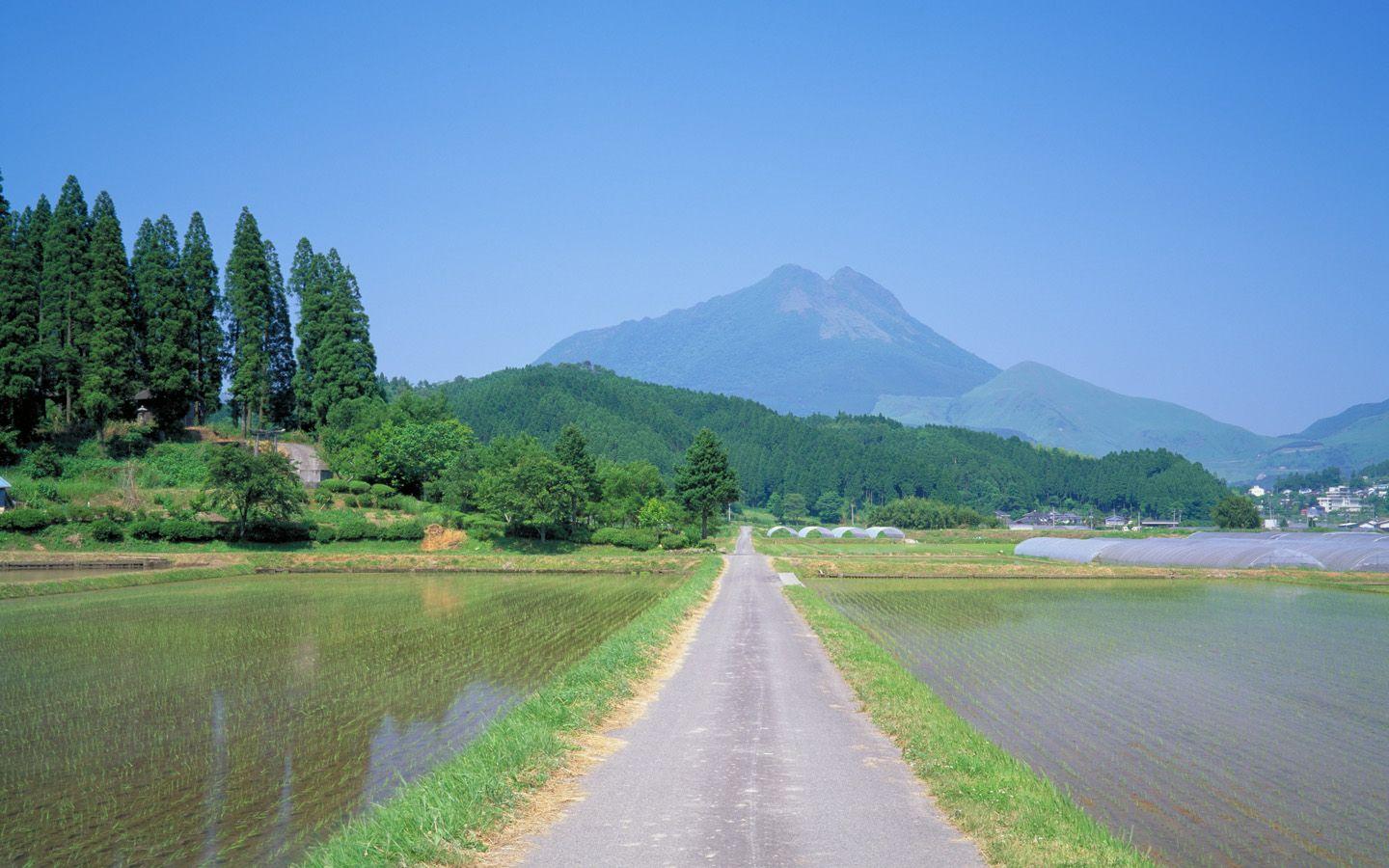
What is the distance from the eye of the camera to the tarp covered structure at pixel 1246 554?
42.7 metres

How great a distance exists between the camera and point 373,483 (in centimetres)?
5831

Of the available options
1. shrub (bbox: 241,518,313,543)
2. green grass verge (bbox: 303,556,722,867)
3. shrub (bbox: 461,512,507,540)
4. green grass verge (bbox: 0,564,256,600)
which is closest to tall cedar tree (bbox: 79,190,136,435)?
shrub (bbox: 241,518,313,543)

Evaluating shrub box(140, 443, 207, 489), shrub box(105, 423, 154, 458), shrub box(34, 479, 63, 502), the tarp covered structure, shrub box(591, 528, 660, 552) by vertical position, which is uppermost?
shrub box(105, 423, 154, 458)

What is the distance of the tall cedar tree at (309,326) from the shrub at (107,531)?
20840 millimetres

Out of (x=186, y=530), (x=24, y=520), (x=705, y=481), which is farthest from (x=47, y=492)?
(x=705, y=481)

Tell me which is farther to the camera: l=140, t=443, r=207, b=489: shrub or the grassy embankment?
l=140, t=443, r=207, b=489: shrub

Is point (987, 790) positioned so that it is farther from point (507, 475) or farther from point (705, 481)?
point (705, 481)

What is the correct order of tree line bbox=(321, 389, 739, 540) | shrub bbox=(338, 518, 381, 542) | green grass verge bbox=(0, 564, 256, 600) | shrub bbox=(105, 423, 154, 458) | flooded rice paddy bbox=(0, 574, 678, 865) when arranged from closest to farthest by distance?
1. flooded rice paddy bbox=(0, 574, 678, 865)
2. green grass verge bbox=(0, 564, 256, 600)
3. shrub bbox=(338, 518, 381, 542)
4. shrub bbox=(105, 423, 154, 458)
5. tree line bbox=(321, 389, 739, 540)

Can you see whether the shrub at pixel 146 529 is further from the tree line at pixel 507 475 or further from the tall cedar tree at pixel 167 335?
the tree line at pixel 507 475

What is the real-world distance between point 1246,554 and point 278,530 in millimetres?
48511

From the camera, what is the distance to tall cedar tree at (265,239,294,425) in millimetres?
62656

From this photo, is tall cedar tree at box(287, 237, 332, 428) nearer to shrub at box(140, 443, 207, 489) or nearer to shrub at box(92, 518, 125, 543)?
shrub at box(140, 443, 207, 489)

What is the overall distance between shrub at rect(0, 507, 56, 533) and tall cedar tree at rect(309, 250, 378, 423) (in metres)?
21.3

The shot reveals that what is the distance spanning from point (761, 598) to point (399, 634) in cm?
1298
